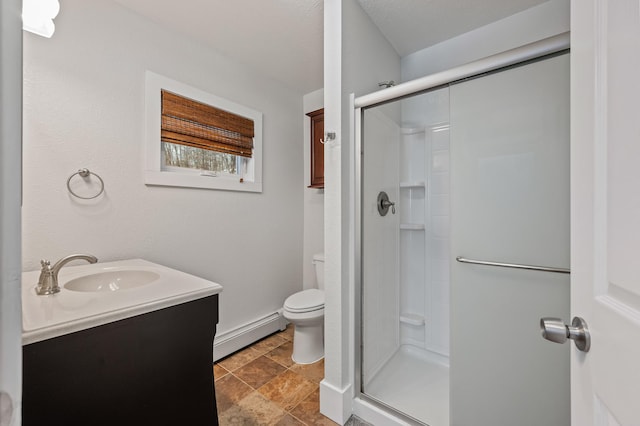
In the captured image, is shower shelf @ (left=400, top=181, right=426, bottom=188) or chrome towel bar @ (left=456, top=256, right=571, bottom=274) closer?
chrome towel bar @ (left=456, top=256, right=571, bottom=274)

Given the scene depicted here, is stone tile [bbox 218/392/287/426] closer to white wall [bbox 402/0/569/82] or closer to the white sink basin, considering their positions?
the white sink basin

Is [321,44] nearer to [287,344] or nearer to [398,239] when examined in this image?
[398,239]

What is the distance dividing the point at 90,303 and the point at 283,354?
1.54 metres

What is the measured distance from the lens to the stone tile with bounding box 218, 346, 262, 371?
1973 mm

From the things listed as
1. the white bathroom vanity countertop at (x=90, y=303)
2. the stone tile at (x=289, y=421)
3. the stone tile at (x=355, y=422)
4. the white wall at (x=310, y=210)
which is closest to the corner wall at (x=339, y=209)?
the stone tile at (x=355, y=422)

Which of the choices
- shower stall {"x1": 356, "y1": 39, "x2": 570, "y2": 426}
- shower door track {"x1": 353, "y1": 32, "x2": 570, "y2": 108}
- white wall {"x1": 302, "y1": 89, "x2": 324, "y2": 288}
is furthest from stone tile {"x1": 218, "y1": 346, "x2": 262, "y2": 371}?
shower door track {"x1": 353, "y1": 32, "x2": 570, "y2": 108}

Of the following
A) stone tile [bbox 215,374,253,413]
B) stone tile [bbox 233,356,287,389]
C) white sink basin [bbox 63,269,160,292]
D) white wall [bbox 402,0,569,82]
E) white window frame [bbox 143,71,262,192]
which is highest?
white wall [bbox 402,0,569,82]

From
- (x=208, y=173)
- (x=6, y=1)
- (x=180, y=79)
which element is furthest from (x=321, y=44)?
(x=6, y=1)

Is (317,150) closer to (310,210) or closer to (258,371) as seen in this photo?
(310,210)

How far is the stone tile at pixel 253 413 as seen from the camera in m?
1.44

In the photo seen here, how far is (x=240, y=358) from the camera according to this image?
2074 millimetres

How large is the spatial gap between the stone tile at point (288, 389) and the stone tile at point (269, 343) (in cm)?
41

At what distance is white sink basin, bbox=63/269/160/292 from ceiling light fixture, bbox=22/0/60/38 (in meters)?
1.04

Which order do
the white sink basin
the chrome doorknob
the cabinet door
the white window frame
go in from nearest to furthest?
1. the chrome doorknob
2. the white sink basin
3. the white window frame
4. the cabinet door
